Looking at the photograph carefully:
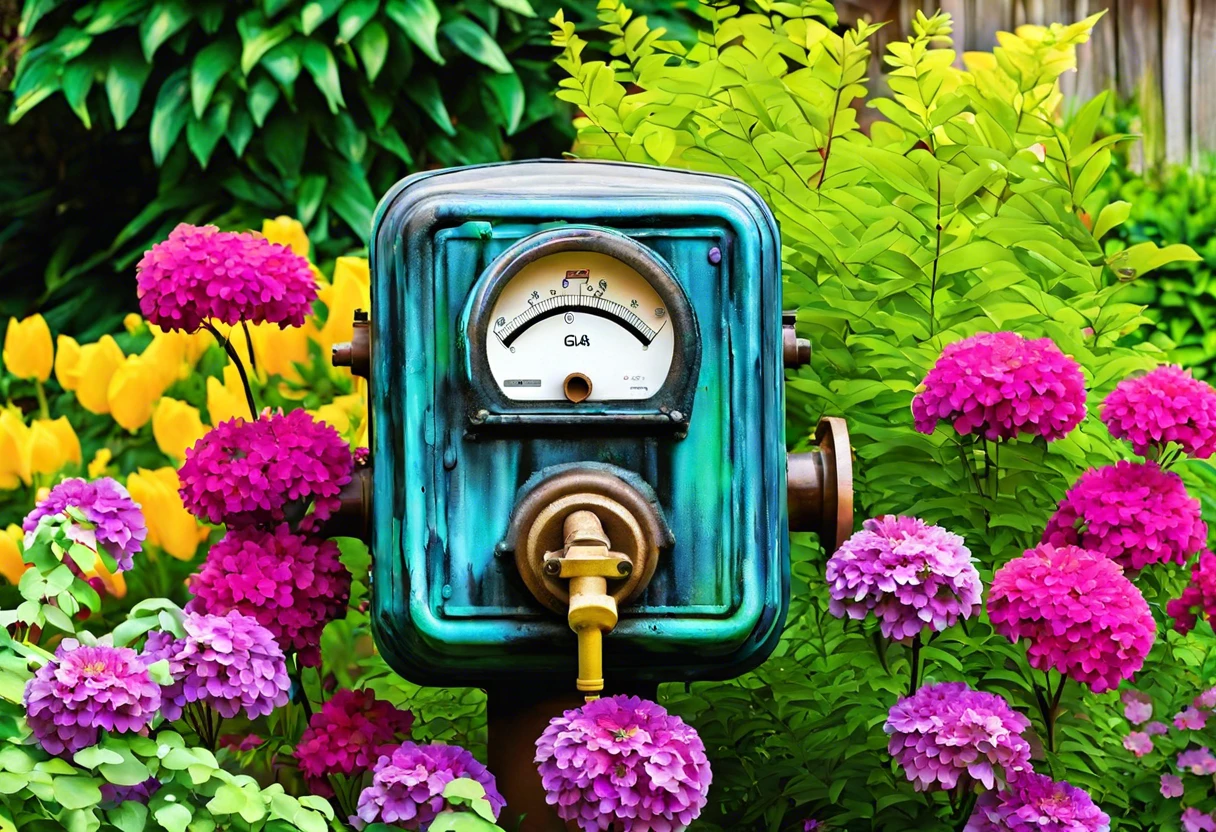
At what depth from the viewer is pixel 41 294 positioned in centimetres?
398

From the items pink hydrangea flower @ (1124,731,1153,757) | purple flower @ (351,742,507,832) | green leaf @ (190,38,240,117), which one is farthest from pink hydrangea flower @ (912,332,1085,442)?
green leaf @ (190,38,240,117)

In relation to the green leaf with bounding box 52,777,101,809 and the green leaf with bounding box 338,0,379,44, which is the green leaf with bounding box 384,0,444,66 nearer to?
the green leaf with bounding box 338,0,379,44

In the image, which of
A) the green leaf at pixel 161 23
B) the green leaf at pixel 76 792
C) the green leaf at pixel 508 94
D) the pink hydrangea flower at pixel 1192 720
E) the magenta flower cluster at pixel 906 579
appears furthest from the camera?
→ the green leaf at pixel 508 94

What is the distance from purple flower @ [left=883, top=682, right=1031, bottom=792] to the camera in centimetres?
161

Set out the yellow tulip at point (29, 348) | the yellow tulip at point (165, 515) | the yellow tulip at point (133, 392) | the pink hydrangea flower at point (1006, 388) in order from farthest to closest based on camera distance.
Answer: the yellow tulip at point (29, 348) → the yellow tulip at point (133, 392) → the yellow tulip at point (165, 515) → the pink hydrangea flower at point (1006, 388)

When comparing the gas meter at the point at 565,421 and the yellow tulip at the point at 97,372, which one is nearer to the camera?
the gas meter at the point at 565,421

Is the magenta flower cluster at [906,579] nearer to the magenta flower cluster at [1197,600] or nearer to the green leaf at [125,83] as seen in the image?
the magenta flower cluster at [1197,600]

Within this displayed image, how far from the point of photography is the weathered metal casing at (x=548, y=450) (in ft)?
5.34

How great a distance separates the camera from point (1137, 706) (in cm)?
192

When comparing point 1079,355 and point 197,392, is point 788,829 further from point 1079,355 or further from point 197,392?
point 197,392

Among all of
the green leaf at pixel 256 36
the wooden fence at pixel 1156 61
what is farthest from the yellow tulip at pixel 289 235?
the wooden fence at pixel 1156 61

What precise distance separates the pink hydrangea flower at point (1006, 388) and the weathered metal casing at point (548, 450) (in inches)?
9.1

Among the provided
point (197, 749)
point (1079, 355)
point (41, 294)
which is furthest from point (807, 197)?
point (41, 294)

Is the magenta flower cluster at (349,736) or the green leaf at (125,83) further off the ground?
the green leaf at (125,83)
